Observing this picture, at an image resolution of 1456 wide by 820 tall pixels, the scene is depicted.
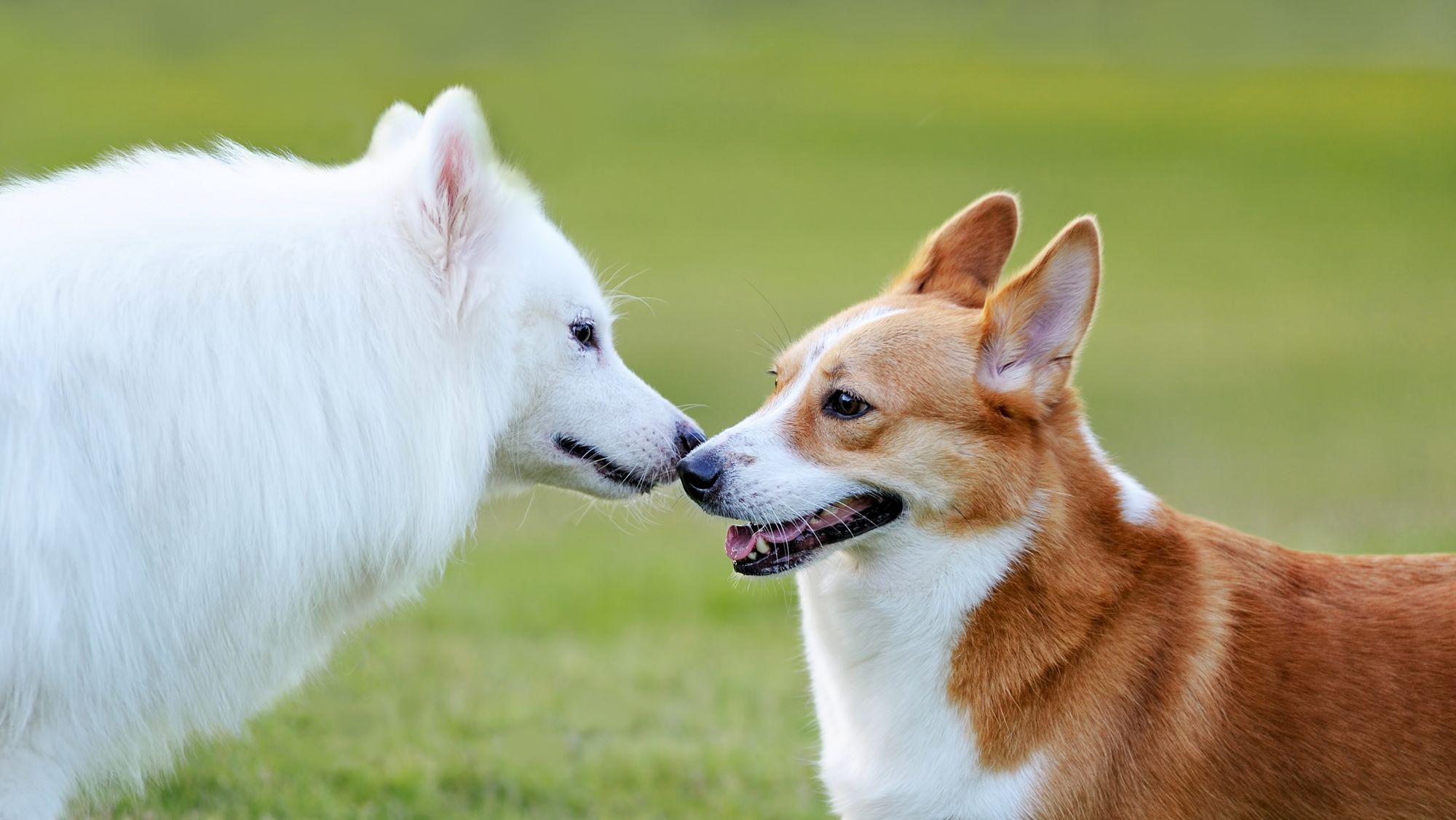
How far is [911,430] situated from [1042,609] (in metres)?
0.63

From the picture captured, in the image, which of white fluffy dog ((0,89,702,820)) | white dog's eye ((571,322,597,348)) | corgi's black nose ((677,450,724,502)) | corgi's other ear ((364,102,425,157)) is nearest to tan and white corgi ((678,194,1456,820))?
corgi's black nose ((677,450,724,502))

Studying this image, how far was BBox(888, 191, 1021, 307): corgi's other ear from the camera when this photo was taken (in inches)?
189

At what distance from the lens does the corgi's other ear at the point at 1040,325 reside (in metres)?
3.99

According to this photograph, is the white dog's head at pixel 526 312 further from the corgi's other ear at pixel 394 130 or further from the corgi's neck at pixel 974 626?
the corgi's neck at pixel 974 626

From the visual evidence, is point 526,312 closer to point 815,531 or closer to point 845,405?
point 845,405

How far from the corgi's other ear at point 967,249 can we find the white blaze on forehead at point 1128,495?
31.4 inches

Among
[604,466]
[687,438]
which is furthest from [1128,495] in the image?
[604,466]

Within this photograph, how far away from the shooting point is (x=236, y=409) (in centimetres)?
379

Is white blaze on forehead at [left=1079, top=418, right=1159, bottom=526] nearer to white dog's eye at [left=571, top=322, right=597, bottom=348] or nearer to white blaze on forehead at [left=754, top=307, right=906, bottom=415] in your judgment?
white blaze on forehead at [left=754, top=307, right=906, bottom=415]

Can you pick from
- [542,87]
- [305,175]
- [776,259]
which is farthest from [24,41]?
[305,175]

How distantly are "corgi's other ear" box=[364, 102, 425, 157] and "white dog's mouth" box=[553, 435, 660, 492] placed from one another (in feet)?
3.72

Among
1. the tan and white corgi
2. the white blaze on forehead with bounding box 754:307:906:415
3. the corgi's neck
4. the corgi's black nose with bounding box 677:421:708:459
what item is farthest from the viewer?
the corgi's black nose with bounding box 677:421:708:459

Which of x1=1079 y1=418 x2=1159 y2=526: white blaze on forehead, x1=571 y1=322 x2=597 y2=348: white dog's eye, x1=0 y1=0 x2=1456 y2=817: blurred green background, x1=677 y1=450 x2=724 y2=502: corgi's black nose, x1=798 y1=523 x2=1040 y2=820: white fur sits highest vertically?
x1=1079 y1=418 x2=1159 y2=526: white blaze on forehead

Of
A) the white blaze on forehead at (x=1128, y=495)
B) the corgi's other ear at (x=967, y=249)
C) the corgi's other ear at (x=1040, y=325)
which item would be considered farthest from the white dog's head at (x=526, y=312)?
the white blaze on forehead at (x=1128, y=495)
